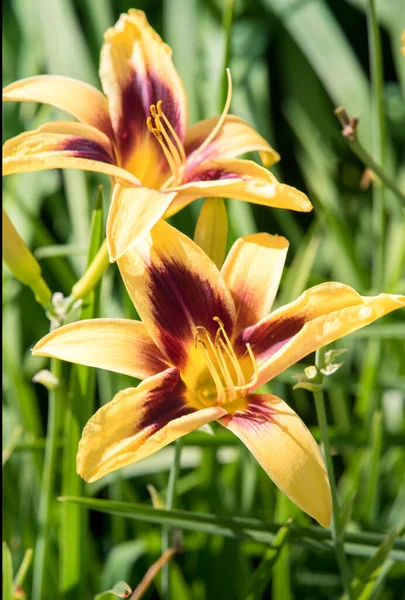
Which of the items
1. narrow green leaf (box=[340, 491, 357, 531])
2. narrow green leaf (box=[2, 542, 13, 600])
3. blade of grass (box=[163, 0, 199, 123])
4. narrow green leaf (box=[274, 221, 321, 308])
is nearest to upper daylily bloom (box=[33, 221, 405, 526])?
narrow green leaf (box=[340, 491, 357, 531])

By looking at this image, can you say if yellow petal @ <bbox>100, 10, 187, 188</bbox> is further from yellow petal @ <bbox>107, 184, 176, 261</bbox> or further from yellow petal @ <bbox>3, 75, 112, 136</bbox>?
yellow petal @ <bbox>107, 184, 176, 261</bbox>

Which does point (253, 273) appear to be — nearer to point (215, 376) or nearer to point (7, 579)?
point (215, 376)

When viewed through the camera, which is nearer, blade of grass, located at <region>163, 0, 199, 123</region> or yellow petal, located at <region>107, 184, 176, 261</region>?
yellow petal, located at <region>107, 184, 176, 261</region>

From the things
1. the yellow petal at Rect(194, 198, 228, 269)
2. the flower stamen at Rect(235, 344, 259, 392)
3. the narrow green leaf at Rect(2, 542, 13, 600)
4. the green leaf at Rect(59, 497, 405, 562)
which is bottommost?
the narrow green leaf at Rect(2, 542, 13, 600)

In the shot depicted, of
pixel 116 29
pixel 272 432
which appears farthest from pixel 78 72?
pixel 272 432

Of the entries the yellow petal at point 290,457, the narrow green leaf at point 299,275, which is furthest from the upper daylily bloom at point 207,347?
the narrow green leaf at point 299,275

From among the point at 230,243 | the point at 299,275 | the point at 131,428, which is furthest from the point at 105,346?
the point at 230,243

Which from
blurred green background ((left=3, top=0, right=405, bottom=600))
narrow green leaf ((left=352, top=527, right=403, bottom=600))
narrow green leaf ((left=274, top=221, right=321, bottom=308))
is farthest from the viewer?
narrow green leaf ((left=274, top=221, right=321, bottom=308))
